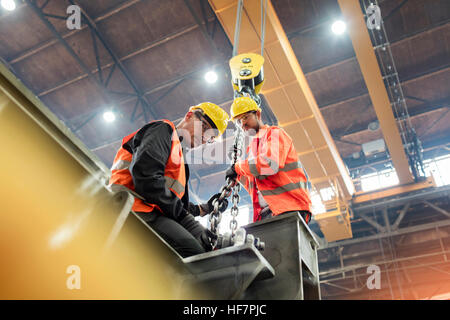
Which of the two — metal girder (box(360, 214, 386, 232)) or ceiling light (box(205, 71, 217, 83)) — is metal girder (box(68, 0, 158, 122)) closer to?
ceiling light (box(205, 71, 217, 83))

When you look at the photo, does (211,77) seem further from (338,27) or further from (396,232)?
(396,232)

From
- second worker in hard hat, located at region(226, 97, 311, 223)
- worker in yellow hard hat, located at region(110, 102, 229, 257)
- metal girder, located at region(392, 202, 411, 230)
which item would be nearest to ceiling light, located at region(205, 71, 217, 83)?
second worker in hard hat, located at region(226, 97, 311, 223)

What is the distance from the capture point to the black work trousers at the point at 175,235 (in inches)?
113

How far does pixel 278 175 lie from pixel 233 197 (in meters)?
0.70

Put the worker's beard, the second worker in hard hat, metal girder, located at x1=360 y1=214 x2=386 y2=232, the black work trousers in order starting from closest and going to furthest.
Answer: the black work trousers
the second worker in hard hat
the worker's beard
metal girder, located at x1=360 y1=214 x2=386 y2=232

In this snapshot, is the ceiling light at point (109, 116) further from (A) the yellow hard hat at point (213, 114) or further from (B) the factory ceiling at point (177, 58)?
(A) the yellow hard hat at point (213, 114)

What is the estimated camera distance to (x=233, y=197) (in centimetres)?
349

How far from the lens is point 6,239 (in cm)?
135

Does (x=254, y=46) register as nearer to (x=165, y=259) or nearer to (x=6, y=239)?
(x=165, y=259)

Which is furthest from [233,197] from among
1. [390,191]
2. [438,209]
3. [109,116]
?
[438,209]

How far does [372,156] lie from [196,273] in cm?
1307

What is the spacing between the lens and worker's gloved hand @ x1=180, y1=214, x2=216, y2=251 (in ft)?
10.2

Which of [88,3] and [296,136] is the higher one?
[88,3]
